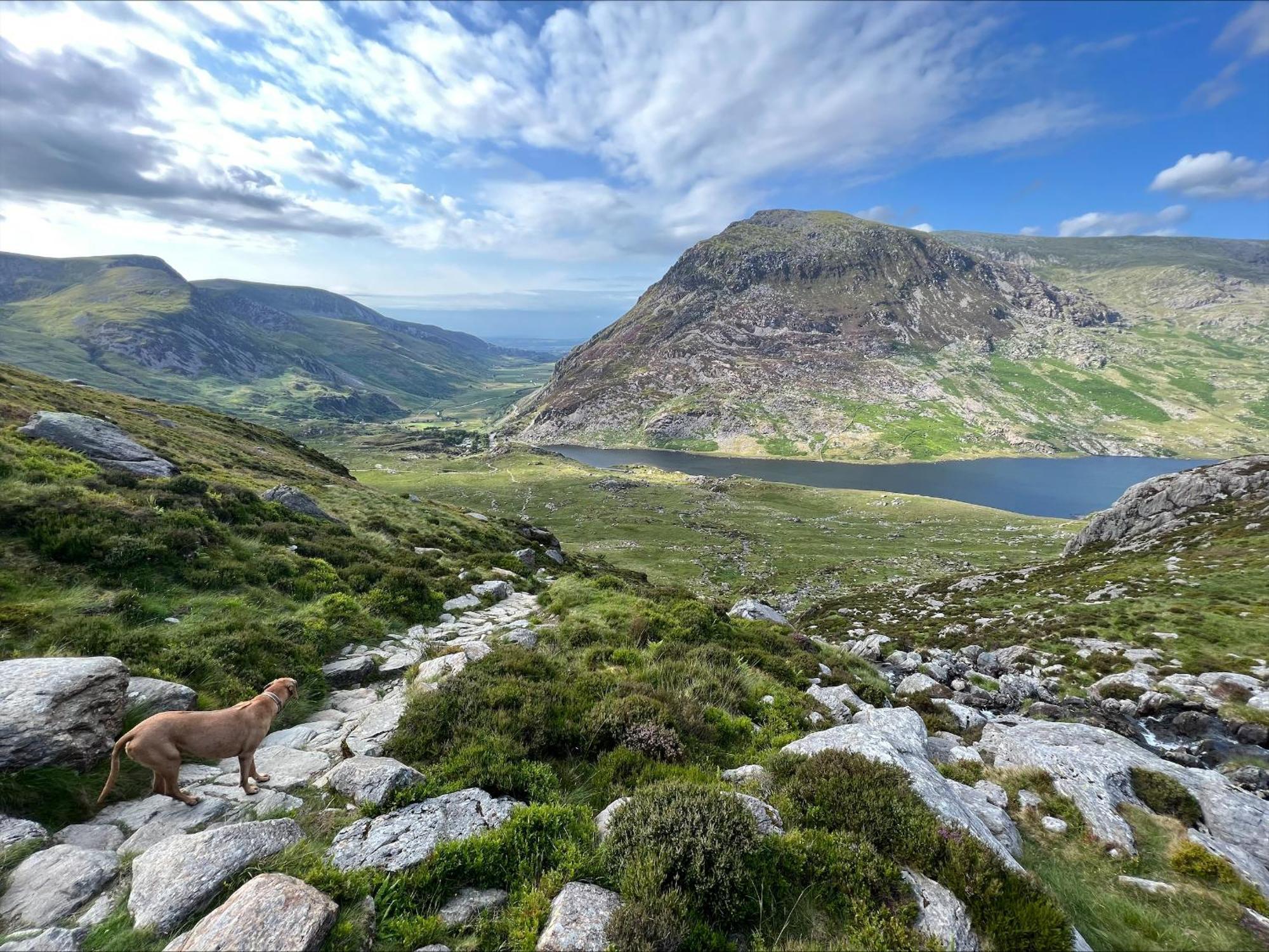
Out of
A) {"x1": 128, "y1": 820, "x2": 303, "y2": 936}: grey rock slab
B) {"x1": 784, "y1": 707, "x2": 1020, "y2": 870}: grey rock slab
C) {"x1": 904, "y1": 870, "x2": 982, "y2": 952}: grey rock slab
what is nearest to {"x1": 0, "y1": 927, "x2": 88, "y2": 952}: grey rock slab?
{"x1": 128, "y1": 820, "x2": 303, "y2": 936}: grey rock slab

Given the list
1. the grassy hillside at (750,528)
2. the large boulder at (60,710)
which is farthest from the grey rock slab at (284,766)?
the grassy hillside at (750,528)

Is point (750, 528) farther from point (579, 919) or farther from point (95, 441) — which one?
point (579, 919)

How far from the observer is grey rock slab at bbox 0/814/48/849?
561 cm

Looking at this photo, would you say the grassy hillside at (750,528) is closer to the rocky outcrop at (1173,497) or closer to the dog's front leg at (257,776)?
the rocky outcrop at (1173,497)

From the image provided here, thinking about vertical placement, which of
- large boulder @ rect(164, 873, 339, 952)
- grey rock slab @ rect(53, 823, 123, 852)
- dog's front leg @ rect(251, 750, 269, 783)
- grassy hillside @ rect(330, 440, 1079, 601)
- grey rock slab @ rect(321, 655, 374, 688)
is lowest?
grassy hillside @ rect(330, 440, 1079, 601)

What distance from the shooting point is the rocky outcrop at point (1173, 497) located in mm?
53188

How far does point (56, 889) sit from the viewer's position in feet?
16.9

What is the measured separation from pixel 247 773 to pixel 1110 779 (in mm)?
15967

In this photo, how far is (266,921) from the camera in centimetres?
468

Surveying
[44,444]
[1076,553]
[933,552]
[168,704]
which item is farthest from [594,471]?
[168,704]

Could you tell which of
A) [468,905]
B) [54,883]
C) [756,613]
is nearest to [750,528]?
[756,613]

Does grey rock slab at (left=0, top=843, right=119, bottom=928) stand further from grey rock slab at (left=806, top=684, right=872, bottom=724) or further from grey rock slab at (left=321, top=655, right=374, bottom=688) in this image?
grey rock slab at (left=806, top=684, right=872, bottom=724)

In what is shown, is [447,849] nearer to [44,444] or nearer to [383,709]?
[383,709]

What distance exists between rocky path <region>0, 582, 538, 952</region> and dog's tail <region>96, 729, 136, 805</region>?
231mm
